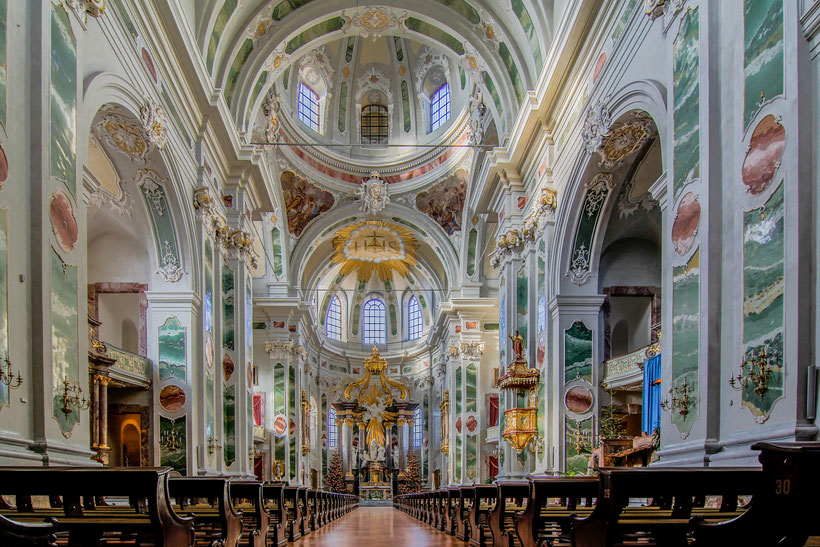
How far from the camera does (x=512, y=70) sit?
53.5 ft

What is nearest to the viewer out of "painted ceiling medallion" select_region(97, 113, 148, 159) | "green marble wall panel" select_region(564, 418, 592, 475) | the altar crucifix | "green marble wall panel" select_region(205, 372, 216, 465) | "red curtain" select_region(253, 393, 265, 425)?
"painted ceiling medallion" select_region(97, 113, 148, 159)

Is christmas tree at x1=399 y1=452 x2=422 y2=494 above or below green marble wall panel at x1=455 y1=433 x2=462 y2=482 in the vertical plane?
below

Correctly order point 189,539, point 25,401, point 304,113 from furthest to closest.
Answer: point 304,113
point 25,401
point 189,539

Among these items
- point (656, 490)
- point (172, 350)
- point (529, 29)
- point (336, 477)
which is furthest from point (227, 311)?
point (336, 477)

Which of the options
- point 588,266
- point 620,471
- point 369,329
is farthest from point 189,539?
point 369,329

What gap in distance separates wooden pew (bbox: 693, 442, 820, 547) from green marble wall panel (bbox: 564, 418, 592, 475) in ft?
34.6

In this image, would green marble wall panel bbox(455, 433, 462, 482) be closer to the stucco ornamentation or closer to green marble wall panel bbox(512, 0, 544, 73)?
green marble wall panel bbox(512, 0, 544, 73)

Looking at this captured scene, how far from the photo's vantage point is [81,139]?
8.48 meters

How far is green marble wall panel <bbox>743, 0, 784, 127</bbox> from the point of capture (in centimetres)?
634

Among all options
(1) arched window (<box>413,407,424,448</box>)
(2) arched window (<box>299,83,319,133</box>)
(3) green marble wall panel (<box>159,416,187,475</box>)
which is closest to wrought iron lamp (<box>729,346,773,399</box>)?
(3) green marble wall panel (<box>159,416,187,475</box>)

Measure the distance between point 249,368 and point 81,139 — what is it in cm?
936

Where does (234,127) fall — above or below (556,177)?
above

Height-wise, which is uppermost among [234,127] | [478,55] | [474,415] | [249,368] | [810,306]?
[478,55]

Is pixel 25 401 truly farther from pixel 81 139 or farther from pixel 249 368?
pixel 249 368
